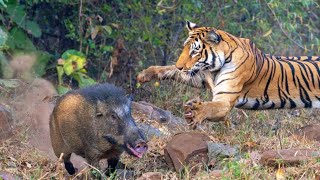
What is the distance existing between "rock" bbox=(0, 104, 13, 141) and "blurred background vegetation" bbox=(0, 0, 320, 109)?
65.5 inches

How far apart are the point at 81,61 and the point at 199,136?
3083 millimetres

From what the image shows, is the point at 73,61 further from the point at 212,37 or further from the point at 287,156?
the point at 287,156

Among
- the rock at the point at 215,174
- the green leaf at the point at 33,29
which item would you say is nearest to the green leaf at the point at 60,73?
the green leaf at the point at 33,29

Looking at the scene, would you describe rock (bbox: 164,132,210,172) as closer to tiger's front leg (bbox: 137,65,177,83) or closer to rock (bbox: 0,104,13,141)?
tiger's front leg (bbox: 137,65,177,83)

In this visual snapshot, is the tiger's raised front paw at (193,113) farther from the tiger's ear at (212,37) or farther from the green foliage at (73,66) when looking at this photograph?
the green foliage at (73,66)

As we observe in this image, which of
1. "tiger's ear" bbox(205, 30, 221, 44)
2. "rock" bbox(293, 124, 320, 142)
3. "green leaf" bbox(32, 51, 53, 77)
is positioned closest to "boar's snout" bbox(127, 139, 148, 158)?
"rock" bbox(293, 124, 320, 142)

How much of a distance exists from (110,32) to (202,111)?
2733mm

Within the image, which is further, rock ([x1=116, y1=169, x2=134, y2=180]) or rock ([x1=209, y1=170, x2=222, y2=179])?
rock ([x1=116, y1=169, x2=134, y2=180])

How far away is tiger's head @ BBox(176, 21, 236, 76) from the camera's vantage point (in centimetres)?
874

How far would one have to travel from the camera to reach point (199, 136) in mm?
7699

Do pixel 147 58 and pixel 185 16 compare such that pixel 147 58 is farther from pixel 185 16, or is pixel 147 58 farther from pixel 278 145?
pixel 278 145

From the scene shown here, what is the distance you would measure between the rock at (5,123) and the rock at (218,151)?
214 cm

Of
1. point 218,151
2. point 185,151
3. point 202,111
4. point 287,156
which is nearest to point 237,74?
point 202,111

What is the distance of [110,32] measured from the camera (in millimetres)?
10430
